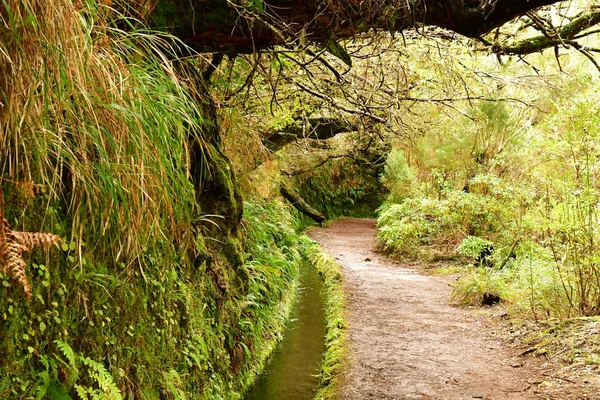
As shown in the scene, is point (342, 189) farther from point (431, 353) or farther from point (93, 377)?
point (93, 377)

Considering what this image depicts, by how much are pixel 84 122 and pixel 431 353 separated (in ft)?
16.6

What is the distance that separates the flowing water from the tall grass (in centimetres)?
299

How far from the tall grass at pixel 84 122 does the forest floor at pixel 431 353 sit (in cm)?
326

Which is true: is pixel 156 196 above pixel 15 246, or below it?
above

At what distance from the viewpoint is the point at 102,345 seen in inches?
111

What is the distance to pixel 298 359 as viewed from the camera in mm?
6578

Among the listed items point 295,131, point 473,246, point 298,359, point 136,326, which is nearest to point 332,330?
point 298,359

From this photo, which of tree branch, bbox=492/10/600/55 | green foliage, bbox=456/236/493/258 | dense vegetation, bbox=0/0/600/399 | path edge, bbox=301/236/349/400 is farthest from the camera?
green foliage, bbox=456/236/493/258

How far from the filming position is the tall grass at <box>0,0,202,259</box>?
7.02ft

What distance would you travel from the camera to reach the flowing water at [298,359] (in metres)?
5.55

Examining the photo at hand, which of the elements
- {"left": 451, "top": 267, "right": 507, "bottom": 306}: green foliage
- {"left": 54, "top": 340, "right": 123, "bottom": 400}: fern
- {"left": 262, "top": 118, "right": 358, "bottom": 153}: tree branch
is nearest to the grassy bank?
{"left": 451, "top": 267, "right": 507, "bottom": 306}: green foliage

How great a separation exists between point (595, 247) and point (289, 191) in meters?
12.5

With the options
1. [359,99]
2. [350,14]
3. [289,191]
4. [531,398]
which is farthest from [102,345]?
[289,191]

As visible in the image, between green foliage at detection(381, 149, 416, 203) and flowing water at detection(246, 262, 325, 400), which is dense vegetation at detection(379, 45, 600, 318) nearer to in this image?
green foliage at detection(381, 149, 416, 203)
